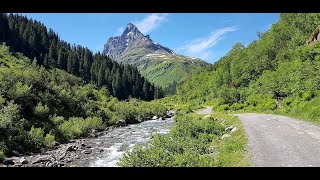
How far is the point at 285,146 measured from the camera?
57.9ft

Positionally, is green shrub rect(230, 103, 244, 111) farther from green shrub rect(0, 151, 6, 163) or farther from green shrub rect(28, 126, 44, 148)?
green shrub rect(0, 151, 6, 163)

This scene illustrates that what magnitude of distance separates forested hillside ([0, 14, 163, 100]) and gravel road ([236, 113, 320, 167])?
12036 cm

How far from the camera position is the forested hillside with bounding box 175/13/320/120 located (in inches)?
1593

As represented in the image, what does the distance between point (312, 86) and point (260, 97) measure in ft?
52.1

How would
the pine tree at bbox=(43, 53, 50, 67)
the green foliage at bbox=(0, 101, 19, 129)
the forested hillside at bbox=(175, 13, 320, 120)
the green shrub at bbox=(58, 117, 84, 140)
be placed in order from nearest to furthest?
the green foliage at bbox=(0, 101, 19, 129)
the green shrub at bbox=(58, 117, 84, 140)
the forested hillside at bbox=(175, 13, 320, 120)
the pine tree at bbox=(43, 53, 50, 67)

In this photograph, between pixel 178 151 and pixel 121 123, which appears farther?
pixel 121 123

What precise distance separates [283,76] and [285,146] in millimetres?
40803

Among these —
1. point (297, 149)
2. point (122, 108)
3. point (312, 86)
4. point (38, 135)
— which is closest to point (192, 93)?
point (122, 108)

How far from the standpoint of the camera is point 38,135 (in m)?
27.2

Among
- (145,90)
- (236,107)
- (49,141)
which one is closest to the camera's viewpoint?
(49,141)

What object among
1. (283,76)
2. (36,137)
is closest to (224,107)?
(283,76)

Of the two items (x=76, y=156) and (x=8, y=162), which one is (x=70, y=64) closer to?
(x=76, y=156)

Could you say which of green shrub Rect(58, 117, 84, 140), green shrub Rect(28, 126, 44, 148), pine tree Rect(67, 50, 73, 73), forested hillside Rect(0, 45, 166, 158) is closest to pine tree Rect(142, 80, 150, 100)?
pine tree Rect(67, 50, 73, 73)
